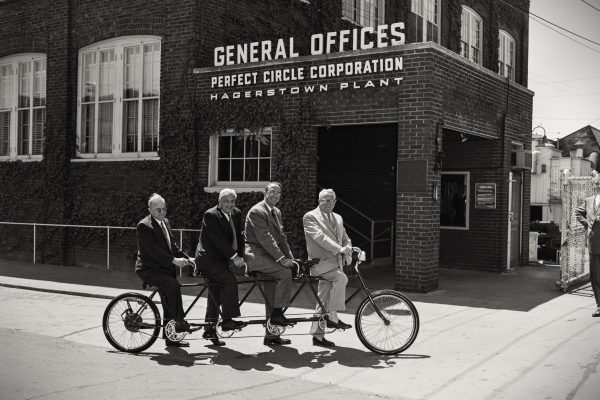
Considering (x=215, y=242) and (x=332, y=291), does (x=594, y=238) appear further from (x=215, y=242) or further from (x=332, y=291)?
(x=215, y=242)

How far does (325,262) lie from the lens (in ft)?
26.1

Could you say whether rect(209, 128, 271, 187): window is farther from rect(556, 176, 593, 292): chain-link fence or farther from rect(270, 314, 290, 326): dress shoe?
rect(270, 314, 290, 326): dress shoe

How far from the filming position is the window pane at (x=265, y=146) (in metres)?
13.8

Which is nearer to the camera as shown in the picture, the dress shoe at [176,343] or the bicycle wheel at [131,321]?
the bicycle wheel at [131,321]

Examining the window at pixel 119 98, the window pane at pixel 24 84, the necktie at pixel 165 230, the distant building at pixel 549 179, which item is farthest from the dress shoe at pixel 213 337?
the distant building at pixel 549 179

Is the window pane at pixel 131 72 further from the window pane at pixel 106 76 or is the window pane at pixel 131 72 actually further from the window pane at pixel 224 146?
the window pane at pixel 224 146

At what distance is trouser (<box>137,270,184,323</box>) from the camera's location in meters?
7.70

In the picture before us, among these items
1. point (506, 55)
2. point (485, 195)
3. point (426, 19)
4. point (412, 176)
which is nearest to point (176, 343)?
point (412, 176)

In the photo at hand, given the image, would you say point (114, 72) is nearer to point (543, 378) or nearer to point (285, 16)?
point (285, 16)

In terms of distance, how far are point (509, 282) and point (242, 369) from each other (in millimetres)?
8259

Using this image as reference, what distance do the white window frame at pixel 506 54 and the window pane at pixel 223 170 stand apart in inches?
376

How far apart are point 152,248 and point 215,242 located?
714mm

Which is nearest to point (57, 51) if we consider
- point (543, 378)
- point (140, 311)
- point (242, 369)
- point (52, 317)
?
point (52, 317)

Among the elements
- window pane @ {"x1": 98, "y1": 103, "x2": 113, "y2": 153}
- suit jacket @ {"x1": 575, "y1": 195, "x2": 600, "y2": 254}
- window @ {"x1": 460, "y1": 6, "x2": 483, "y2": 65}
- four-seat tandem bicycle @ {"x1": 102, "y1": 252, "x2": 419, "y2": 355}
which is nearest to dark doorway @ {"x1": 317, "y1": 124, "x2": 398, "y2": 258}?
window @ {"x1": 460, "y1": 6, "x2": 483, "y2": 65}
